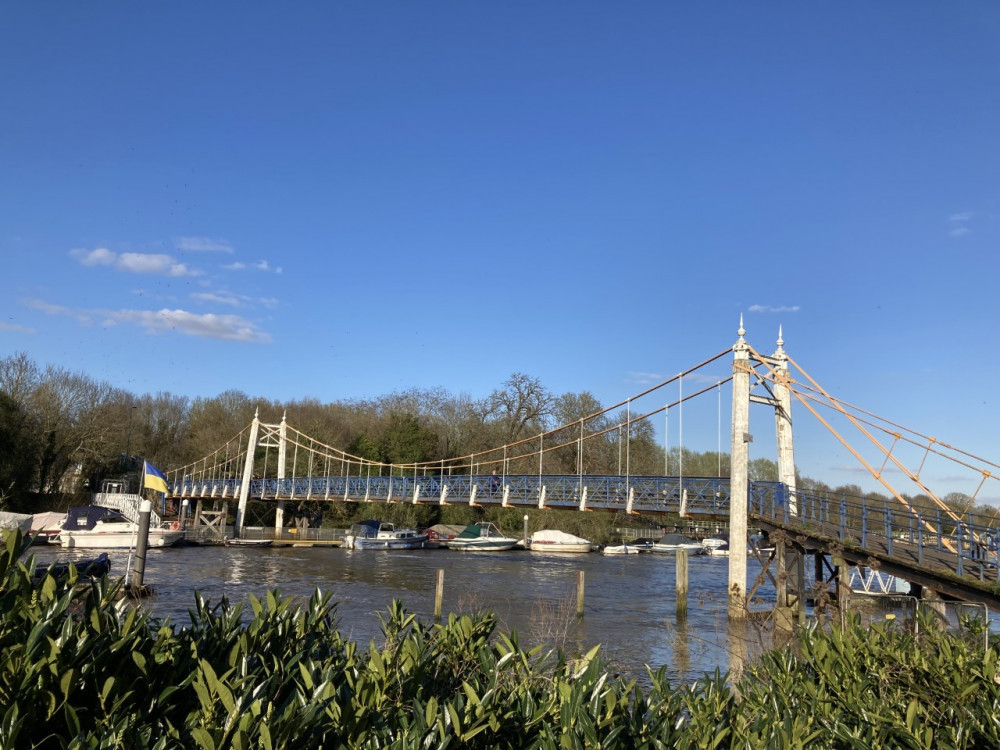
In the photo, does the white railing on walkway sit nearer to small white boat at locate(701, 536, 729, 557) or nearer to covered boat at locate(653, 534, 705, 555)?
covered boat at locate(653, 534, 705, 555)

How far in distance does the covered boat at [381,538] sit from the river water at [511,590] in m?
1.35

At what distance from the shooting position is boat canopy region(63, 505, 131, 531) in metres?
34.0

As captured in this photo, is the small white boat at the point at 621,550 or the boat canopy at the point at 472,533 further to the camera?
the small white boat at the point at 621,550

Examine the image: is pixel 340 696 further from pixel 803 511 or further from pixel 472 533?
pixel 472 533

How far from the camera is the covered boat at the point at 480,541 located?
45.2 meters

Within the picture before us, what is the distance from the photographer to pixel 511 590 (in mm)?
25969

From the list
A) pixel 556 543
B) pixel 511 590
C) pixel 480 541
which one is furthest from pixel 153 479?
pixel 556 543

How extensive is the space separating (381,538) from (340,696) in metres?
41.5

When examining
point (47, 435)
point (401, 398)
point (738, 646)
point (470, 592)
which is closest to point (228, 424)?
point (401, 398)

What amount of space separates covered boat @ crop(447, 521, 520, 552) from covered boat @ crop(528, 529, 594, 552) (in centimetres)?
132

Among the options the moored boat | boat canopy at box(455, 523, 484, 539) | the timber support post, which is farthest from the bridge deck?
boat canopy at box(455, 523, 484, 539)

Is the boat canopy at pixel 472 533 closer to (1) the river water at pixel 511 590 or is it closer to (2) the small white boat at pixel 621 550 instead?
(1) the river water at pixel 511 590

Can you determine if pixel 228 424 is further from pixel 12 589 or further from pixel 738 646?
pixel 12 589

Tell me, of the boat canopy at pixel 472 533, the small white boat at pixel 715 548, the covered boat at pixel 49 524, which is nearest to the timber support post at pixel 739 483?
the boat canopy at pixel 472 533
